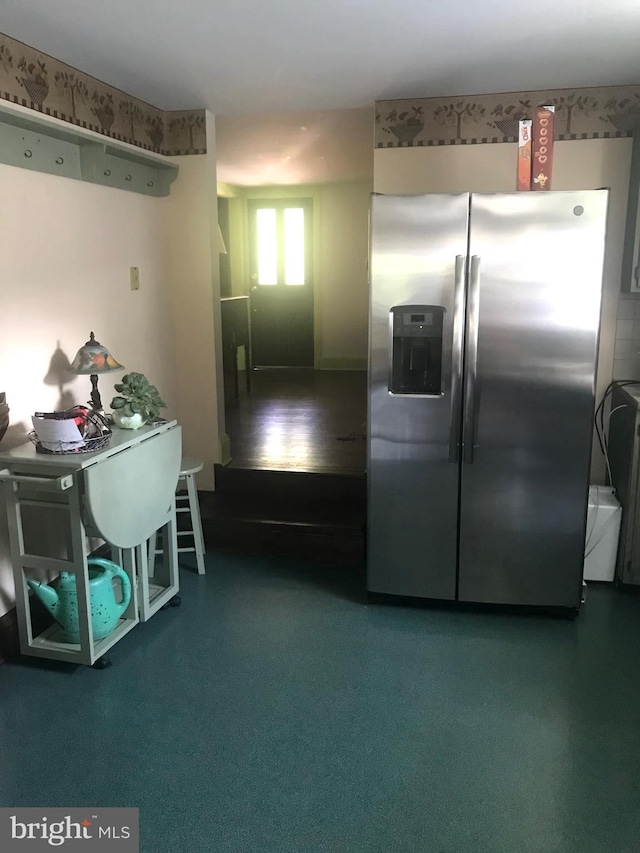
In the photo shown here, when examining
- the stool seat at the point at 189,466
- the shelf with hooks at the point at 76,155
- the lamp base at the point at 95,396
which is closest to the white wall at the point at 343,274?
the shelf with hooks at the point at 76,155

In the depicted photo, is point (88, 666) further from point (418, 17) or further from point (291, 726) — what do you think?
point (418, 17)

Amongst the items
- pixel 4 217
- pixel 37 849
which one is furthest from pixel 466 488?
pixel 4 217

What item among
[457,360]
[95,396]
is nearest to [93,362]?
[95,396]

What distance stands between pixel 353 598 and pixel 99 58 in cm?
251

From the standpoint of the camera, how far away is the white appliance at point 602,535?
121 inches

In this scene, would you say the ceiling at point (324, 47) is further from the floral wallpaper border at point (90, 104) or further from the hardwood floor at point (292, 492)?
the hardwood floor at point (292, 492)

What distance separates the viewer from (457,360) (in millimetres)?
2682

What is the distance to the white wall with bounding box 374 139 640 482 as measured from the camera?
3.22 meters

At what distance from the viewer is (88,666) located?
2525 millimetres

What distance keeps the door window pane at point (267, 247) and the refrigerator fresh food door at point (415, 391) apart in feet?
16.4

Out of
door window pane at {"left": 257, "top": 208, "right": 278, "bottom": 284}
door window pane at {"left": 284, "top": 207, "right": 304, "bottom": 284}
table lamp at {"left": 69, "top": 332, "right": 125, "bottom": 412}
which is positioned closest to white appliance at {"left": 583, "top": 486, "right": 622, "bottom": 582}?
table lamp at {"left": 69, "top": 332, "right": 125, "bottom": 412}

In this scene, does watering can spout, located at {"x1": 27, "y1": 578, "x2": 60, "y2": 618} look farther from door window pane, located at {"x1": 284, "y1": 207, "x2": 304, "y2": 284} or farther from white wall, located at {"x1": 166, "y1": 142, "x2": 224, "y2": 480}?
door window pane, located at {"x1": 284, "y1": 207, "x2": 304, "y2": 284}

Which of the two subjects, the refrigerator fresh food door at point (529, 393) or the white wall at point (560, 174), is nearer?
the refrigerator fresh food door at point (529, 393)

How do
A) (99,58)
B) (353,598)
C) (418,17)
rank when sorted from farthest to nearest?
(353,598)
(99,58)
(418,17)
